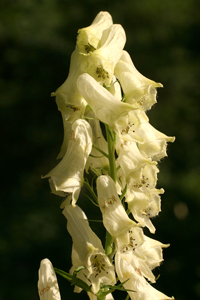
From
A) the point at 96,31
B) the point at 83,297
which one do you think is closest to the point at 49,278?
the point at 96,31

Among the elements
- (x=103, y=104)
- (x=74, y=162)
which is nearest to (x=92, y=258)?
(x=74, y=162)

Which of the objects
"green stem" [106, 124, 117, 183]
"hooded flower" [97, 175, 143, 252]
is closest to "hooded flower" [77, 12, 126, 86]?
"green stem" [106, 124, 117, 183]

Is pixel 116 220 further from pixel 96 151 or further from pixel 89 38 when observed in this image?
pixel 89 38

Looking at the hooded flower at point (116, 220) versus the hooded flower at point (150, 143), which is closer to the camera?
the hooded flower at point (116, 220)

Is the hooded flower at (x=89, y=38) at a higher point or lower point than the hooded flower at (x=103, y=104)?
higher

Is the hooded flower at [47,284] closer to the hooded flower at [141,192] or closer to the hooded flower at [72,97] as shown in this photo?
the hooded flower at [141,192]

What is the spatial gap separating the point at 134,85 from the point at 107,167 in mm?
197

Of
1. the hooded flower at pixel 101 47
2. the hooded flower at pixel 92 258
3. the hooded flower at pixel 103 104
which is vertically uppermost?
the hooded flower at pixel 101 47

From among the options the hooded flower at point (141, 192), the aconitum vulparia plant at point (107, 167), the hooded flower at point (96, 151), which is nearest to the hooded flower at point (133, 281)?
the aconitum vulparia plant at point (107, 167)

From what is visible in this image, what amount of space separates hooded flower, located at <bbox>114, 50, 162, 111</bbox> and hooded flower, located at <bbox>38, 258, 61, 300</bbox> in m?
0.40

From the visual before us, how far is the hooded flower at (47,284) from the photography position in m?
0.74

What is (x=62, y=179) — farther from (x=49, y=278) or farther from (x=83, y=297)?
(x=83, y=297)

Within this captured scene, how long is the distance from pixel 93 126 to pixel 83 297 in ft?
3.87

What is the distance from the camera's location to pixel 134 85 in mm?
762
